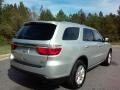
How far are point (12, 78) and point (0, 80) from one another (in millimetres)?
409

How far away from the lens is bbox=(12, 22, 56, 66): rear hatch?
5852 mm

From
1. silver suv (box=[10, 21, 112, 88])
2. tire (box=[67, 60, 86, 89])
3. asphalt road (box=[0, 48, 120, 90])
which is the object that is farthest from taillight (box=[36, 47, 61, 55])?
tire (box=[67, 60, 86, 89])

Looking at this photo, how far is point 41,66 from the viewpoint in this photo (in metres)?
5.83

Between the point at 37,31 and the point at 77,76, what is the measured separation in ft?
5.66

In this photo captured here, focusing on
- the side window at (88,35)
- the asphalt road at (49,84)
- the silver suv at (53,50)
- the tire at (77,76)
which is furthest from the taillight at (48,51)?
the side window at (88,35)

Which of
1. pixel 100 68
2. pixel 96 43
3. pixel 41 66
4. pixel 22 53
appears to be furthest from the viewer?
pixel 100 68

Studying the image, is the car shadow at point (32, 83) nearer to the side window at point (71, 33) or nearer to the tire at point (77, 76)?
the tire at point (77, 76)

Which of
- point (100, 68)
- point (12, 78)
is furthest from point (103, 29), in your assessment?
point (12, 78)

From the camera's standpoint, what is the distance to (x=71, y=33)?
6.55 meters

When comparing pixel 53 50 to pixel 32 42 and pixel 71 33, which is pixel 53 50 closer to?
pixel 32 42

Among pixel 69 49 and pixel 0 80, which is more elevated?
pixel 69 49

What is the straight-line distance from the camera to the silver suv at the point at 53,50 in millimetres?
5773

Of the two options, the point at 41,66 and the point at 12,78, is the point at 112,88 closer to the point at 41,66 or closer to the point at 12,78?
the point at 41,66

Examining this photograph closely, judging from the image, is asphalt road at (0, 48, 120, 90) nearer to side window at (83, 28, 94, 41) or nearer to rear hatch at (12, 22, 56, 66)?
rear hatch at (12, 22, 56, 66)
